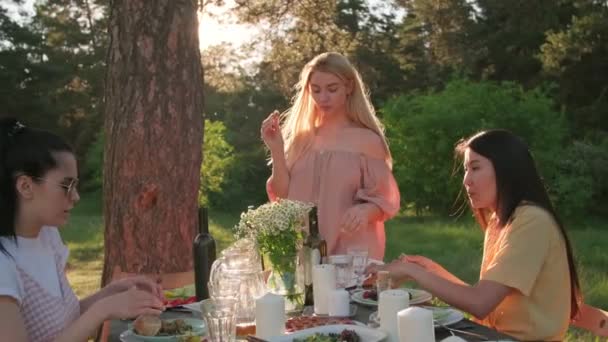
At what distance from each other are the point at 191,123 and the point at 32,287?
2.92 meters

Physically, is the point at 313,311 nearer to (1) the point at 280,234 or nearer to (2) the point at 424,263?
(1) the point at 280,234

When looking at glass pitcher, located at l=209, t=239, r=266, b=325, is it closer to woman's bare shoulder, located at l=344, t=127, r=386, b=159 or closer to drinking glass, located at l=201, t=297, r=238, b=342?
drinking glass, located at l=201, t=297, r=238, b=342

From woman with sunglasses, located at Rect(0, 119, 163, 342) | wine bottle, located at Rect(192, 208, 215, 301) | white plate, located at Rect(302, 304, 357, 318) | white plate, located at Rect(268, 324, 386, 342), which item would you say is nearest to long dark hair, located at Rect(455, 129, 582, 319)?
white plate, located at Rect(302, 304, 357, 318)

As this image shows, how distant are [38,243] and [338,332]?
1011mm

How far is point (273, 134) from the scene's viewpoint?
3756 millimetres

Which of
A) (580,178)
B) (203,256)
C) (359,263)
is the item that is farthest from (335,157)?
(580,178)

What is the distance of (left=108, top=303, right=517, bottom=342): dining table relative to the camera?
214 centimetres

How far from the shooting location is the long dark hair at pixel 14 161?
211 centimetres

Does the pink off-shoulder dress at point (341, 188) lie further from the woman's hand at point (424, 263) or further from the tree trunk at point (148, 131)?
the tree trunk at point (148, 131)

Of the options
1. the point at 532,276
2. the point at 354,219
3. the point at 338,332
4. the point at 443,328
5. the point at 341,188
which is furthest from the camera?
the point at 341,188

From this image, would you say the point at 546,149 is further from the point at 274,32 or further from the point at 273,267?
the point at 273,267

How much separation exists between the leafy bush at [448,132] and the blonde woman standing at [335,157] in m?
10.1

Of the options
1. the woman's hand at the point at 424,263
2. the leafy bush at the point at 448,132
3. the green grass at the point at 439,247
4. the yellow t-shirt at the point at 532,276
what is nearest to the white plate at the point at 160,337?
the woman's hand at the point at 424,263

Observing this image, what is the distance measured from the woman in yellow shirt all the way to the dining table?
175mm
